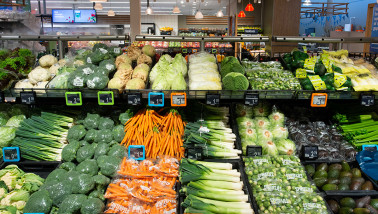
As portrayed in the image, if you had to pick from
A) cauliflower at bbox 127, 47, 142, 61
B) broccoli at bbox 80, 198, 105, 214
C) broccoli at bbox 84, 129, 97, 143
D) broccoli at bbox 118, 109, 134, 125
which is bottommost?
broccoli at bbox 80, 198, 105, 214

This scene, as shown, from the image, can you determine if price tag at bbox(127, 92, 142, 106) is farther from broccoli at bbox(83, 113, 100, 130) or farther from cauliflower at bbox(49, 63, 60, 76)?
cauliflower at bbox(49, 63, 60, 76)

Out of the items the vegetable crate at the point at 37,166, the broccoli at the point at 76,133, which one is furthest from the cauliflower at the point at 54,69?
the vegetable crate at the point at 37,166

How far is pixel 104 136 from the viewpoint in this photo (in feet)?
8.34

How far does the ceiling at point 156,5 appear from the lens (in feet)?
52.6

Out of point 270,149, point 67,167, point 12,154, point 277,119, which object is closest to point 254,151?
point 270,149

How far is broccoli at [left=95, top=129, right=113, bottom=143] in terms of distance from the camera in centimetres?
253

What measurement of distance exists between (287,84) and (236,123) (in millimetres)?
596

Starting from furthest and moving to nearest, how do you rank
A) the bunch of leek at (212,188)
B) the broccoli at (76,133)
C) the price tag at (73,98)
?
the broccoli at (76,133)
the price tag at (73,98)
the bunch of leek at (212,188)

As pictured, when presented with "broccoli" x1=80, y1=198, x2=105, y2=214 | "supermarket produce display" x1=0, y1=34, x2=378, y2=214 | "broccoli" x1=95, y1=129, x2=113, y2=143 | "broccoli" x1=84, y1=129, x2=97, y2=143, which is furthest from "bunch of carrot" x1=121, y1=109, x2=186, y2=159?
"broccoli" x1=80, y1=198, x2=105, y2=214

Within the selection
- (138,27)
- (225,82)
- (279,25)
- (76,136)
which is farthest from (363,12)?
(76,136)

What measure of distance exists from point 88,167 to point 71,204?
Answer: 1.35 feet

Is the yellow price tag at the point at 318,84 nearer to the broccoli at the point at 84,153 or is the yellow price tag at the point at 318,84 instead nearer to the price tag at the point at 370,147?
the price tag at the point at 370,147

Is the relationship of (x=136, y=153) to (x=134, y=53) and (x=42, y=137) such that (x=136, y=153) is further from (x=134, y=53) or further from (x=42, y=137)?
(x=134, y=53)

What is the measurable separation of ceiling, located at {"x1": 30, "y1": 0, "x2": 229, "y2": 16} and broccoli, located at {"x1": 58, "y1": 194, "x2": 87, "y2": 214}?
1396cm
